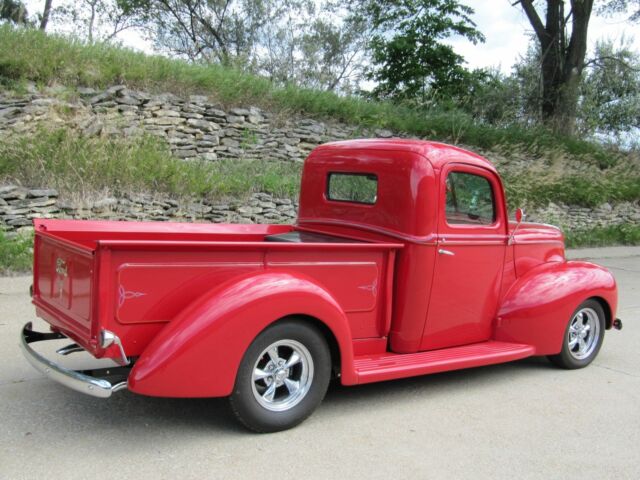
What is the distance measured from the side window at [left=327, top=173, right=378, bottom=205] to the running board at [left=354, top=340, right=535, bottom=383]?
1243mm

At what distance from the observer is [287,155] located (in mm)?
14148

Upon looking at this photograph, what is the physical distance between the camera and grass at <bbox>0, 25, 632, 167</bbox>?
39.2 ft

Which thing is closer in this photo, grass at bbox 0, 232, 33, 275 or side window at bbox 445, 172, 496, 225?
side window at bbox 445, 172, 496, 225

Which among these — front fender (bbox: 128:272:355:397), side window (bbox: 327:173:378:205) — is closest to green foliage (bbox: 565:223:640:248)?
side window (bbox: 327:173:378:205)

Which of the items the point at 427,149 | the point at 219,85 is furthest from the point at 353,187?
the point at 219,85

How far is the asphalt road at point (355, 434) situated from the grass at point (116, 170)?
5090mm

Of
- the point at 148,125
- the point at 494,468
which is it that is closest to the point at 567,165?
the point at 148,125

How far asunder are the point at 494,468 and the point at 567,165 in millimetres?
16229

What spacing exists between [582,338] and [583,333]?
0.05 metres

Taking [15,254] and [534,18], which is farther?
[534,18]

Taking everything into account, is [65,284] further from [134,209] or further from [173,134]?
[173,134]

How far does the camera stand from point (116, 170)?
34.0 ft

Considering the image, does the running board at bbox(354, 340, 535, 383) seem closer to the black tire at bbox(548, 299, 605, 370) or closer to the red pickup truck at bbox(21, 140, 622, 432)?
the red pickup truck at bbox(21, 140, 622, 432)

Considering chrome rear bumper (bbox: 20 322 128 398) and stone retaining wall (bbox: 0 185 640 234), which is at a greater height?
stone retaining wall (bbox: 0 185 640 234)
